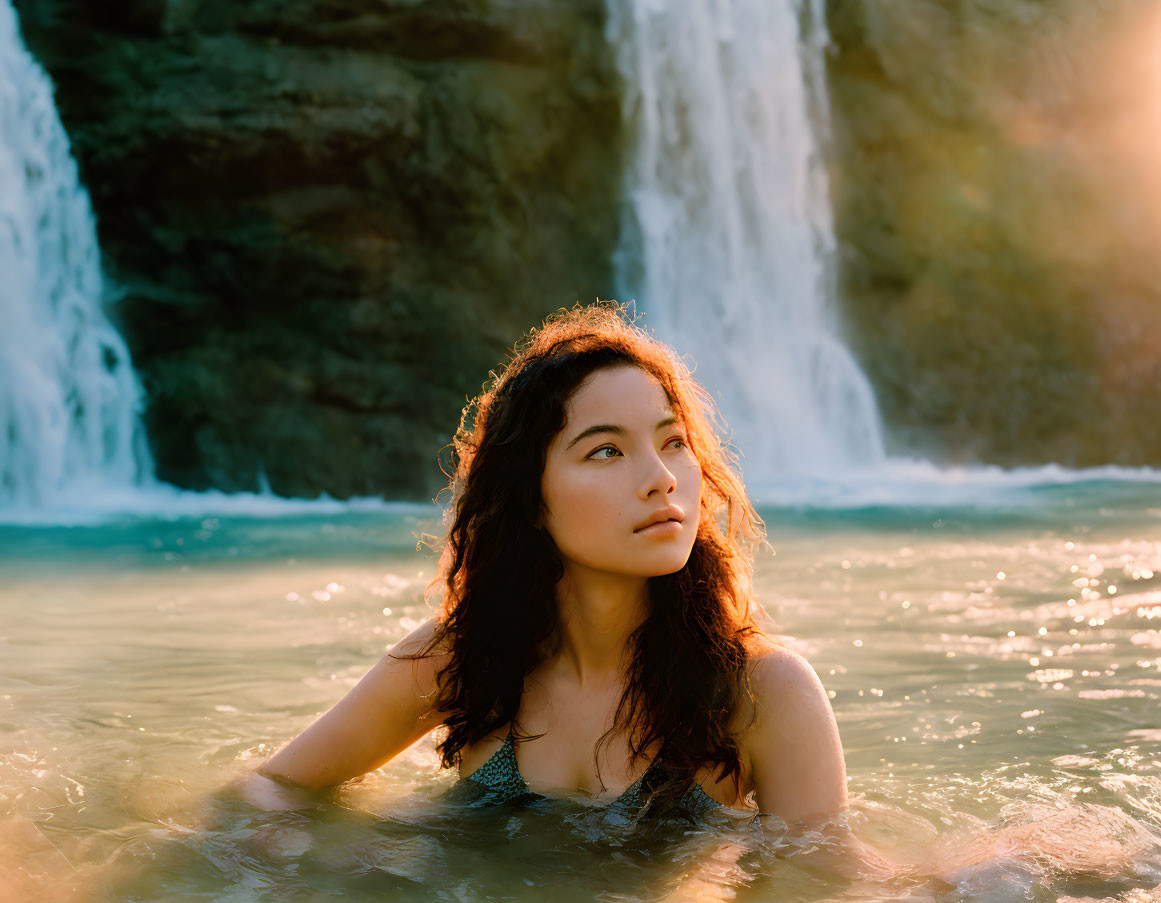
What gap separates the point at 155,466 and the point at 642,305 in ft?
24.0

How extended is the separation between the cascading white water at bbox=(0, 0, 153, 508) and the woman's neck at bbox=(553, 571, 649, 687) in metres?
13.1

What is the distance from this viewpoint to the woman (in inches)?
105

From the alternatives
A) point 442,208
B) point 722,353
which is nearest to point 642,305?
point 722,353

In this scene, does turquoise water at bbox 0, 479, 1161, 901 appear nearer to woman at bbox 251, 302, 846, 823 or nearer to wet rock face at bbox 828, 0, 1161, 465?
woman at bbox 251, 302, 846, 823

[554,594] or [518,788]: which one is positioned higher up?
[554,594]

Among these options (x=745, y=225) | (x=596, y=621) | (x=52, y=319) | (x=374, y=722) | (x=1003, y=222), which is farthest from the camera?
(x=1003, y=222)

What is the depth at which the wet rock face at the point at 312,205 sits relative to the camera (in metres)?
15.1

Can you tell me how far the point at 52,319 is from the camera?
1512cm

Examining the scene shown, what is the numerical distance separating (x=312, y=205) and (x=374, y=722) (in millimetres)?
13728

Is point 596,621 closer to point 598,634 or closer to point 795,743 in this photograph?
point 598,634

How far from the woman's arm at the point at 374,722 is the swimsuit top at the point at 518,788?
19 centimetres

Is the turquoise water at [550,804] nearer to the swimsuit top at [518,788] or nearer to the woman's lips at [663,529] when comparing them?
the swimsuit top at [518,788]

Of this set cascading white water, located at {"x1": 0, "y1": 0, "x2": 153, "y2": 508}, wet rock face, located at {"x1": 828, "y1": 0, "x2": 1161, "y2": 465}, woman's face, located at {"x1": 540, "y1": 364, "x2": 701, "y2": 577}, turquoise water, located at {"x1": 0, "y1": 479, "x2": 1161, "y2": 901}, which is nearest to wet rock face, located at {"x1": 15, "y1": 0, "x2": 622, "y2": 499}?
cascading white water, located at {"x1": 0, "y1": 0, "x2": 153, "y2": 508}

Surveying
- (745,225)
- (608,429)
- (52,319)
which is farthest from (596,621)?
(745,225)
